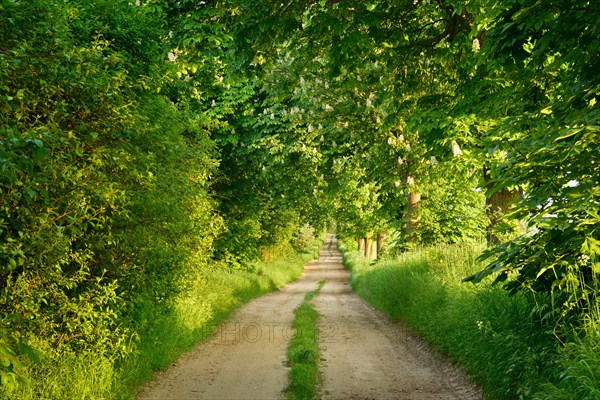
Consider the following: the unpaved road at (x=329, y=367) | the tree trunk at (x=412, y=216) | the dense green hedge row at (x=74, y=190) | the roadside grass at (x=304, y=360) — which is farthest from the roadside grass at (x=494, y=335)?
the tree trunk at (x=412, y=216)

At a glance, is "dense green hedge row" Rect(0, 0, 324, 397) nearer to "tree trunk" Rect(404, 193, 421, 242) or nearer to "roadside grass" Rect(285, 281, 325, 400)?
"roadside grass" Rect(285, 281, 325, 400)

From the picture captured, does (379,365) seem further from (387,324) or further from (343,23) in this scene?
(343,23)

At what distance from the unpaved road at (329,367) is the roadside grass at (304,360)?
6.6 inches

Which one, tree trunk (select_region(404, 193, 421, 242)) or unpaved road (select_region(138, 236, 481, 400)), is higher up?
tree trunk (select_region(404, 193, 421, 242))

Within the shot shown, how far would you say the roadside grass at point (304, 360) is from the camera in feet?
27.2

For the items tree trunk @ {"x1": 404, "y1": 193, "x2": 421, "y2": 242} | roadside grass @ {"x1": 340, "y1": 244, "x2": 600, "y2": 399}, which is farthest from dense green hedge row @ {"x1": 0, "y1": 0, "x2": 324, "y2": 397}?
tree trunk @ {"x1": 404, "y1": 193, "x2": 421, "y2": 242}

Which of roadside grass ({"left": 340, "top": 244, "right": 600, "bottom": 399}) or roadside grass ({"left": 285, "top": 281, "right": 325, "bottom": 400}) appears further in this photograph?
roadside grass ({"left": 285, "top": 281, "right": 325, "bottom": 400})

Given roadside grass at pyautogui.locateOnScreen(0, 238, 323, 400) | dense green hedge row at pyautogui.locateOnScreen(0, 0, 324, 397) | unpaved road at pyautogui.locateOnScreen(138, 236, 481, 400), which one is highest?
dense green hedge row at pyautogui.locateOnScreen(0, 0, 324, 397)

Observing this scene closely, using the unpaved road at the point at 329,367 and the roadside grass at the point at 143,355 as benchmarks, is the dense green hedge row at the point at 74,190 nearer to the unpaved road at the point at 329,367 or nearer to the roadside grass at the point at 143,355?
the roadside grass at the point at 143,355

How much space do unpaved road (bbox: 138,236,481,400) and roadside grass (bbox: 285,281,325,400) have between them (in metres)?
0.17

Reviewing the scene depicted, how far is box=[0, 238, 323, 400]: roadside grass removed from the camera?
6586mm

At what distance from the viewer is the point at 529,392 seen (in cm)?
600

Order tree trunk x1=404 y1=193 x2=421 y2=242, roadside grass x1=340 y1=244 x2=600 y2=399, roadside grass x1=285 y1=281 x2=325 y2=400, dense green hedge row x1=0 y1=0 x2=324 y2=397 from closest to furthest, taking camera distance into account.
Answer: dense green hedge row x1=0 y1=0 x2=324 y2=397 < roadside grass x1=340 y1=244 x2=600 y2=399 < roadside grass x1=285 y1=281 x2=325 y2=400 < tree trunk x1=404 y1=193 x2=421 y2=242

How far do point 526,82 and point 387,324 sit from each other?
9156 mm
